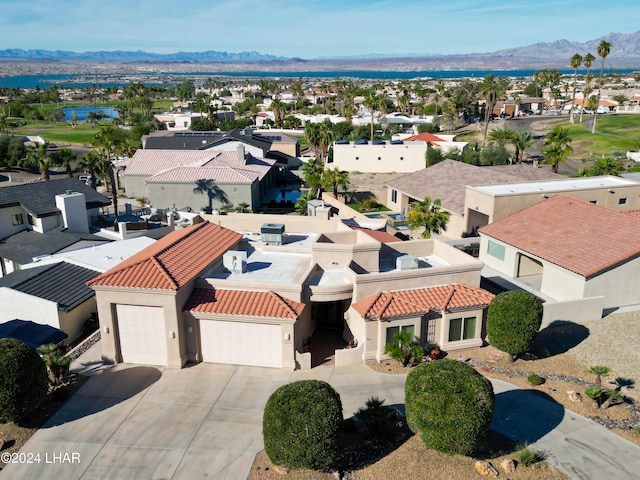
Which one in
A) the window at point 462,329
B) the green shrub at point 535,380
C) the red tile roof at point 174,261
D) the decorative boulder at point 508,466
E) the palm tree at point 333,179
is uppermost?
the red tile roof at point 174,261

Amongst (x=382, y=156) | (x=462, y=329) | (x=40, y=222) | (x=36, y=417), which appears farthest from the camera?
(x=382, y=156)

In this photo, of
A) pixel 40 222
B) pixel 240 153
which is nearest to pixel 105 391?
pixel 40 222

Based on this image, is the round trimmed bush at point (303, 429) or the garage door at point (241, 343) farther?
the garage door at point (241, 343)

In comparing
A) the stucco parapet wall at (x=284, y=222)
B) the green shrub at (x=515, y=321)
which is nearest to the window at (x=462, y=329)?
the green shrub at (x=515, y=321)

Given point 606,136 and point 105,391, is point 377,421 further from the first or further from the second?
point 606,136

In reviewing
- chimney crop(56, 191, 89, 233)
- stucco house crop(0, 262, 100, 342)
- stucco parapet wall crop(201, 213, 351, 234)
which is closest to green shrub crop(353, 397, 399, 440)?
stucco parapet wall crop(201, 213, 351, 234)

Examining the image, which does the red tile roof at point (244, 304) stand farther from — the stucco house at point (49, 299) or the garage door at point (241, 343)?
the stucco house at point (49, 299)

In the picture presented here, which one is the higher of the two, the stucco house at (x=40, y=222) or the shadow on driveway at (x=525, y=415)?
the stucco house at (x=40, y=222)

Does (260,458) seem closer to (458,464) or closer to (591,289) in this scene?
(458,464)
